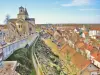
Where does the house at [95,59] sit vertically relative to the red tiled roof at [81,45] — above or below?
below

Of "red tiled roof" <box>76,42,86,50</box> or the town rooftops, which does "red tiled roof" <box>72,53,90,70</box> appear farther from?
"red tiled roof" <box>76,42,86,50</box>

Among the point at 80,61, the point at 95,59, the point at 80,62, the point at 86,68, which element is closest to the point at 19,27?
the point at 95,59

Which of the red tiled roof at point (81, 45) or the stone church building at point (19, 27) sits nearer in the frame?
the red tiled roof at point (81, 45)

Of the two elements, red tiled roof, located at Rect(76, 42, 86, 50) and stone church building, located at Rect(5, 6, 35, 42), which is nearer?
red tiled roof, located at Rect(76, 42, 86, 50)

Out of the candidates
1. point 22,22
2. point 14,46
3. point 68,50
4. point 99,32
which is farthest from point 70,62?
point 99,32

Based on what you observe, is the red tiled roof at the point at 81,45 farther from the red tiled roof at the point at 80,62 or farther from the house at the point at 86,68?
the house at the point at 86,68

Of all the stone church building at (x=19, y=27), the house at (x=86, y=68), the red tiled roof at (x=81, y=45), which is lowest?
the house at (x=86, y=68)

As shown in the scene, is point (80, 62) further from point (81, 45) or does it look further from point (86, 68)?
point (81, 45)

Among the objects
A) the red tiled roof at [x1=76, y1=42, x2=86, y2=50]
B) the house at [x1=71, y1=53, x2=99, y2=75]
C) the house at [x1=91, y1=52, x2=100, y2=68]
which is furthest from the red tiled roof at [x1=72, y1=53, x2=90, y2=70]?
the red tiled roof at [x1=76, y1=42, x2=86, y2=50]

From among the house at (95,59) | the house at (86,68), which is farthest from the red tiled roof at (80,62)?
the house at (95,59)

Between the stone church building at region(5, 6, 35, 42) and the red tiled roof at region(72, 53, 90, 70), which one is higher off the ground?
the stone church building at region(5, 6, 35, 42)

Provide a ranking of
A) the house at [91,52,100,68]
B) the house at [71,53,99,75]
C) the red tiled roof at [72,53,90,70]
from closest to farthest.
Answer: the house at [71,53,99,75]
the red tiled roof at [72,53,90,70]
the house at [91,52,100,68]

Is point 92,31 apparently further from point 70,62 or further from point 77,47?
point 70,62
